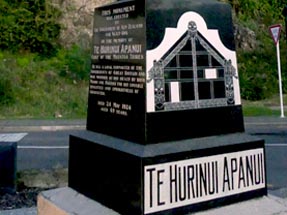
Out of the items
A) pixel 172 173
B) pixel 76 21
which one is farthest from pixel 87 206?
pixel 76 21

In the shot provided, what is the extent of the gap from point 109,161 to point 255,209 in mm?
1031

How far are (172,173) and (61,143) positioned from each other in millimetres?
7620

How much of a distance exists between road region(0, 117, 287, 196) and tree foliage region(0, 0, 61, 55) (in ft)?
27.1

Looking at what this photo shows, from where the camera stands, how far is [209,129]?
10.6ft

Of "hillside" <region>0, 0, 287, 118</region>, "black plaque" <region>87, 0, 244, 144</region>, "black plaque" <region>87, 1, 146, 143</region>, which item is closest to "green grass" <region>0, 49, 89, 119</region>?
"hillside" <region>0, 0, 287, 118</region>

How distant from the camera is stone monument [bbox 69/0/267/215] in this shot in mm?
2975

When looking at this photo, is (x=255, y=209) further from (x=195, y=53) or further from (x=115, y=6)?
(x=115, y=6)

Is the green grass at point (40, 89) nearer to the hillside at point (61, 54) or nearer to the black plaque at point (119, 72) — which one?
the hillside at point (61, 54)

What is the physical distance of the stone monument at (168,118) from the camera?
297 centimetres

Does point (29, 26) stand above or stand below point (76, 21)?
below

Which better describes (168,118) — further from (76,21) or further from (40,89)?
(76,21)

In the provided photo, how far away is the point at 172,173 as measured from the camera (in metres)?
2.97

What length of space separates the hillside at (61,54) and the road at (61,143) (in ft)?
7.68

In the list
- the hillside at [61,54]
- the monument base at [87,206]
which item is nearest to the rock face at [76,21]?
the hillside at [61,54]
